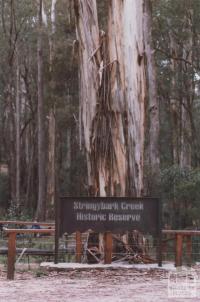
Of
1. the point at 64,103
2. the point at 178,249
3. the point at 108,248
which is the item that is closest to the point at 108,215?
the point at 108,248

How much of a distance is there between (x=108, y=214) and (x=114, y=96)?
9.23 ft

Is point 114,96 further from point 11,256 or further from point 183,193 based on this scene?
point 183,193

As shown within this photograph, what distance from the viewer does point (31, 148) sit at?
4000 cm

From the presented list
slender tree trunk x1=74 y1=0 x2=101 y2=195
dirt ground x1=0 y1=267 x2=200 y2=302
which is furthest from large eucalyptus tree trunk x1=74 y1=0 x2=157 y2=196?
dirt ground x1=0 y1=267 x2=200 y2=302

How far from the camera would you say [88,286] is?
8.45m

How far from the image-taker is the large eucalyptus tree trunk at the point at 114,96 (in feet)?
38.8

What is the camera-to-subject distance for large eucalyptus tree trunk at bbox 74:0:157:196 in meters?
11.8

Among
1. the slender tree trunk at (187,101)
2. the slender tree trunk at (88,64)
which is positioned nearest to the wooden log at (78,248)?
the slender tree trunk at (88,64)

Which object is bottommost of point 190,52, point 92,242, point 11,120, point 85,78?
point 92,242

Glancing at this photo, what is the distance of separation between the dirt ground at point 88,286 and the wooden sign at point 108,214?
75 centimetres

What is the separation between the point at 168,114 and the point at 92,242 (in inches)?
1090

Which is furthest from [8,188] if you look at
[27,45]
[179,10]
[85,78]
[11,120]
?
[85,78]

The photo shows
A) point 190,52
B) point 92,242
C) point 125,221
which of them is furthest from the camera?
point 190,52

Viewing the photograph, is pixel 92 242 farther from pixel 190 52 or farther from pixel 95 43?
pixel 190 52
